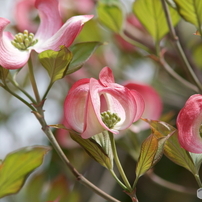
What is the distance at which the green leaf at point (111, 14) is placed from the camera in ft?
2.27

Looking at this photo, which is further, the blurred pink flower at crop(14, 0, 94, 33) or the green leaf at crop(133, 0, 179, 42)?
the blurred pink flower at crop(14, 0, 94, 33)

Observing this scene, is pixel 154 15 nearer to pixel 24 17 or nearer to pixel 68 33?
pixel 68 33

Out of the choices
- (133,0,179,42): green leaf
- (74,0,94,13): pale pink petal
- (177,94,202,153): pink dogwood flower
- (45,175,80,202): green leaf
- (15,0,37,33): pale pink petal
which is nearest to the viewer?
(177,94,202,153): pink dogwood flower

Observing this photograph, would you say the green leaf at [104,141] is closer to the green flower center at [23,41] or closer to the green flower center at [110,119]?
the green flower center at [110,119]

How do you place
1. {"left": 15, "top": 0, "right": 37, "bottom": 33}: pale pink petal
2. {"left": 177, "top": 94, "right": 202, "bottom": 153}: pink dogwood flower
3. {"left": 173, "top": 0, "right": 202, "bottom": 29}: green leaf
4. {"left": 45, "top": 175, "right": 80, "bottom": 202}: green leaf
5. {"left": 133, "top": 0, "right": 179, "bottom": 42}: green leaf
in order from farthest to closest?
{"left": 15, "top": 0, "right": 37, "bottom": 33}: pale pink petal
{"left": 45, "top": 175, "right": 80, "bottom": 202}: green leaf
{"left": 133, "top": 0, "right": 179, "bottom": 42}: green leaf
{"left": 173, "top": 0, "right": 202, "bottom": 29}: green leaf
{"left": 177, "top": 94, "right": 202, "bottom": 153}: pink dogwood flower

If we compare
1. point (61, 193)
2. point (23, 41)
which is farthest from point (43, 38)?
point (61, 193)

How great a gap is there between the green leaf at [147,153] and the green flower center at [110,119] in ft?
0.12

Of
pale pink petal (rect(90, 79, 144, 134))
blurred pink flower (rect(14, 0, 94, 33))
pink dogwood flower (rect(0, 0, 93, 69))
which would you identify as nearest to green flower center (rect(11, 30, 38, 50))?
pink dogwood flower (rect(0, 0, 93, 69))

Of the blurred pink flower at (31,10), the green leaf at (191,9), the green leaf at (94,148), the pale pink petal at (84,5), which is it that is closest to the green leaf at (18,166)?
the green leaf at (94,148)

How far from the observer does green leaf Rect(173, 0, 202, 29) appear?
49 centimetres

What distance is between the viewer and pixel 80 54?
1.53 ft

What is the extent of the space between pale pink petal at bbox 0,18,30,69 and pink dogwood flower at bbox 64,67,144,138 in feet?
0.20

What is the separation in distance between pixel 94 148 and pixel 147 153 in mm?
55

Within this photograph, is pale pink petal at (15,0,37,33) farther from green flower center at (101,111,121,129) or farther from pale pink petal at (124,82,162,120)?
green flower center at (101,111,121,129)
